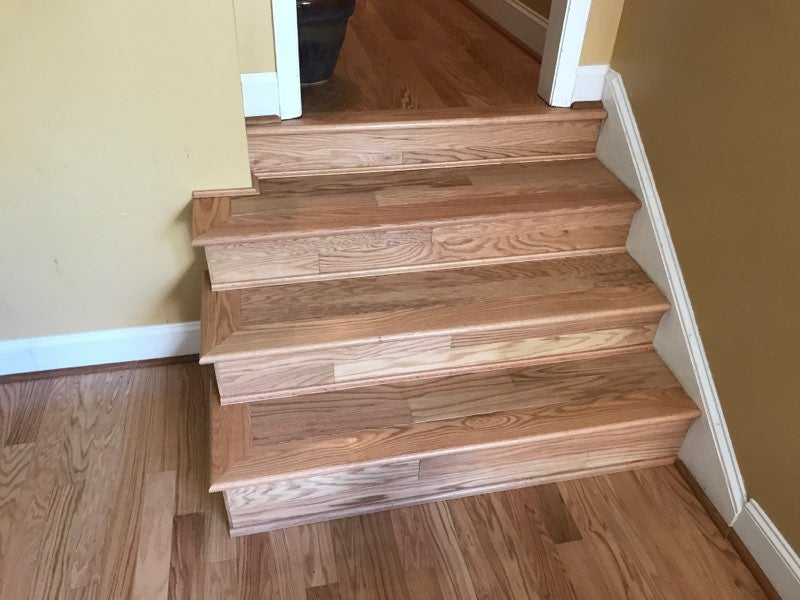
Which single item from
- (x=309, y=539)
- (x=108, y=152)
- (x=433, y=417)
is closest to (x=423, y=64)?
(x=108, y=152)

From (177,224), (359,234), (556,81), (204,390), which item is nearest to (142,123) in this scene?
(177,224)

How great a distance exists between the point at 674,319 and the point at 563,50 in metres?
0.84

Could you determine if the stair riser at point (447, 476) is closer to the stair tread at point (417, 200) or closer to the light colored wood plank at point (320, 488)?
the light colored wood plank at point (320, 488)

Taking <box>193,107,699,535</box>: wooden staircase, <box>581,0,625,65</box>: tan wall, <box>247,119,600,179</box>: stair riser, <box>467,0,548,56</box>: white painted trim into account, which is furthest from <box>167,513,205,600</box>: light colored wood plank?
<box>467,0,548,56</box>: white painted trim

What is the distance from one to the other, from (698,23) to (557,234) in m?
0.61

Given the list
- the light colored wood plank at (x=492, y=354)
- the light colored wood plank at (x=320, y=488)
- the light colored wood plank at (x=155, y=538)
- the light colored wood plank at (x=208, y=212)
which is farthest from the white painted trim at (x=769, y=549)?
the light colored wood plank at (x=208, y=212)

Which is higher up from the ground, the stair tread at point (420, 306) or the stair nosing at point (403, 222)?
the stair nosing at point (403, 222)

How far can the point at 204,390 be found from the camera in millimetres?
1896

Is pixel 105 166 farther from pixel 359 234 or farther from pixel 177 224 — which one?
pixel 359 234

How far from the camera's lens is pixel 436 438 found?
5.00 ft

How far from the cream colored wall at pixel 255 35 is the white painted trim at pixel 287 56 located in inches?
0.7

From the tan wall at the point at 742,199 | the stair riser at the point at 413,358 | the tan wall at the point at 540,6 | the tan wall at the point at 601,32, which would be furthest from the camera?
the tan wall at the point at 540,6

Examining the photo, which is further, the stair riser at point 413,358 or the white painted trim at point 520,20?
the white painted trim at point 520,20

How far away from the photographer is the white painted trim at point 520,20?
2.46 metres
